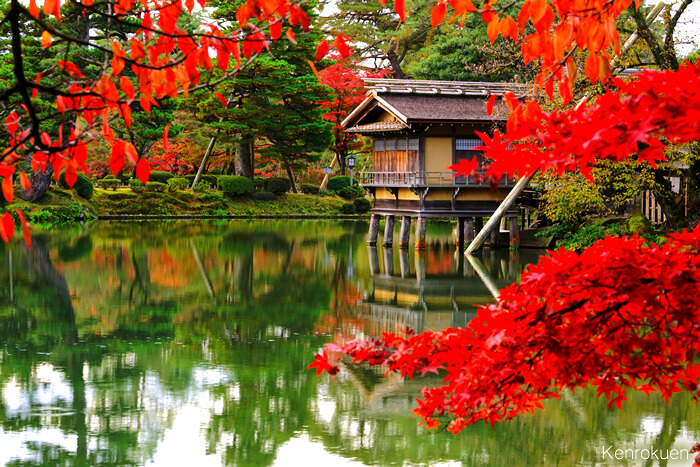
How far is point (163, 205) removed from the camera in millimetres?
35625

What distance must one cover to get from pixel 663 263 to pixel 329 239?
2303 cm

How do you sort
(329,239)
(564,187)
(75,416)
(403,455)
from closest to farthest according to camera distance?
(403,455) → (75,416) → (564,187) → (329,239)

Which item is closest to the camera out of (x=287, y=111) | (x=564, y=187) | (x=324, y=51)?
(x=324, y=51)

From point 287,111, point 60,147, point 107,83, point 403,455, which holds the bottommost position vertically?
point 403,455

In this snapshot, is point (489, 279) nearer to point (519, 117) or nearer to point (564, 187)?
point (564, 187)

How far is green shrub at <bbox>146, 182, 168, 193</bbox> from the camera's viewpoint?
A: 118ft

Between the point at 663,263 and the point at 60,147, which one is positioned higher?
the point at 60,147

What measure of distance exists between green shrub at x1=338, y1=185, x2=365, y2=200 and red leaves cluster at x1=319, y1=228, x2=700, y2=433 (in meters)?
36.6

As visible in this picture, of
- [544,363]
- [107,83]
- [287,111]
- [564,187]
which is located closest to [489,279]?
[564,187]

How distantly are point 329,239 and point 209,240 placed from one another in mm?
4152

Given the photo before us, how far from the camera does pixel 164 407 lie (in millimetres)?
7152

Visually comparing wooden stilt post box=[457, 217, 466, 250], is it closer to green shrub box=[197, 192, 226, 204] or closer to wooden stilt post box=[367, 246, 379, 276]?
wooden stilt post box=[367, 246, 379, 276]

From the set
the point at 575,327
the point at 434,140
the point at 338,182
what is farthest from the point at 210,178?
the point at 575,327

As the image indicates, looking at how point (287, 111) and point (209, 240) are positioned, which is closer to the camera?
point (209, 240)
